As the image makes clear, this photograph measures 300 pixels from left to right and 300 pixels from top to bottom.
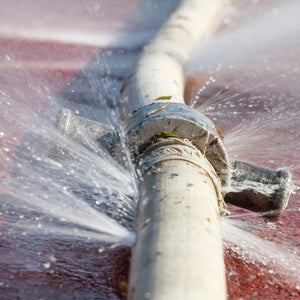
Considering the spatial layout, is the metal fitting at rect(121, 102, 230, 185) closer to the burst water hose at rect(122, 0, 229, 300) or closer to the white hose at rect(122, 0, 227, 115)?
the burst water hose at rect(122, 0, 229, 300)

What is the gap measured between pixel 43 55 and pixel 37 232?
281 centimetres

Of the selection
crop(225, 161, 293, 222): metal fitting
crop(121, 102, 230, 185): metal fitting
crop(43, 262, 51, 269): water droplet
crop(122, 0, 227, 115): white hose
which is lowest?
crop(43, 262, 51, 269): water droplet

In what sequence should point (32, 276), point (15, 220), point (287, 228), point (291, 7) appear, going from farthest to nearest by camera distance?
point (291, 7)
point (287, 228)
point (15, 220)
point (32, 276)

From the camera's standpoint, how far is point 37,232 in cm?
192

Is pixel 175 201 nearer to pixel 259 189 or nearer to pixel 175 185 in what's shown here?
pixel 175 185

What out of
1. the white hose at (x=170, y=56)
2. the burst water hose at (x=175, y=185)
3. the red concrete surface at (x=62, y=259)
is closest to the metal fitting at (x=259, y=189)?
the burst water hose at (x=175, y=185)

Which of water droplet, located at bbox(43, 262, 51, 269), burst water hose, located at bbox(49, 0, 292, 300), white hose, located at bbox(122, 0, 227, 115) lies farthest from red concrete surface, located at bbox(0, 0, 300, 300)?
white hose, located at bbox(122, 0, 227, 115)

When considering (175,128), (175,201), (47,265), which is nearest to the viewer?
(175,201)

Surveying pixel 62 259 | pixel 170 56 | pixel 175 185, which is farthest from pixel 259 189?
pixel 170 56

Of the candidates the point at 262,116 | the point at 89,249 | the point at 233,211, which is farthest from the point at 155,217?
the point at 262,116

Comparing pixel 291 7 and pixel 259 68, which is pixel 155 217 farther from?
pixel 291 7

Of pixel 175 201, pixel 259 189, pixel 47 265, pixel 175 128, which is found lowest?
pixel 47 265

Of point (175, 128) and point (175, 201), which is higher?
point (175, 128)

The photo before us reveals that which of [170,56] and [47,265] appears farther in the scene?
[170,56]
